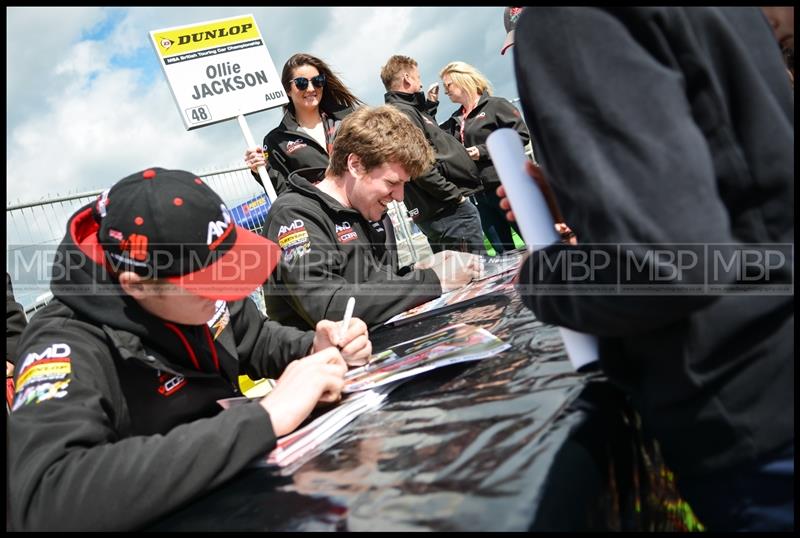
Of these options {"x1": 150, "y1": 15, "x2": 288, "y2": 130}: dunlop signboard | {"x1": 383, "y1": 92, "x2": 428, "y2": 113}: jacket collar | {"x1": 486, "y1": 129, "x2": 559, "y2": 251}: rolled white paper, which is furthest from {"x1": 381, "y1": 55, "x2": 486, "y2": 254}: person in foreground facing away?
{"x1": 486, "y1": 129, "x2": 559, "y2": 251}: rolled white paper

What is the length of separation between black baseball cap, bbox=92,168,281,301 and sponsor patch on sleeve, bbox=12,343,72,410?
0.22 meters

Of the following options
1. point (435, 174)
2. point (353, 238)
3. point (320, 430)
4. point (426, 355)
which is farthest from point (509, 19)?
point (320, 430)

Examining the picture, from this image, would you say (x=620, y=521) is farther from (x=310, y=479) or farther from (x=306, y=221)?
(x=306, y=221)

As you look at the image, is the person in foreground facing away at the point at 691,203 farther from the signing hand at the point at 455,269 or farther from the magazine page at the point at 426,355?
the signing hand at the point at 455,269

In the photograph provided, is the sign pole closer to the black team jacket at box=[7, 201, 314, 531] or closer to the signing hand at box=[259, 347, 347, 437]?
the black team jacket at box=[7, 201, 314, 531]

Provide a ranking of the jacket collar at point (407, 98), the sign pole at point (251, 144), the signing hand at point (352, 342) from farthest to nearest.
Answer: the jacket collar at point (407, 98), the sign pole at point (251, 144), the signing hand at point (352, 342)

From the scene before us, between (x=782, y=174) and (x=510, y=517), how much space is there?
0.54 m

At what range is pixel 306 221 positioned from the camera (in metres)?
2.08

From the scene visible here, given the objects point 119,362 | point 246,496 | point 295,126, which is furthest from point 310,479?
point 295,126

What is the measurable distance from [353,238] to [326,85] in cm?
173

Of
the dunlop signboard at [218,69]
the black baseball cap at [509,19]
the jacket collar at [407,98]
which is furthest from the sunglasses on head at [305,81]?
the black baseball cap at [509,19]

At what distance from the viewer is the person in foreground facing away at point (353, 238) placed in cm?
194

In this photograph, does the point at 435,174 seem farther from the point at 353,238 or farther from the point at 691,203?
the point at 691,203

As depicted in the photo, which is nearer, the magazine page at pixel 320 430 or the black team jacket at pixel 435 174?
the magazine page at pixel 320 430
